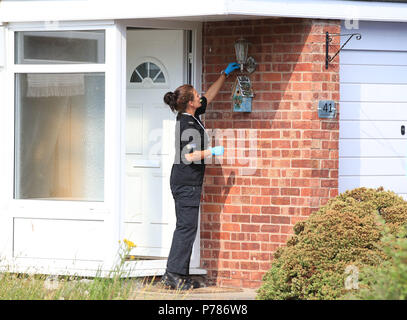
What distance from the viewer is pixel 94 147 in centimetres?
783

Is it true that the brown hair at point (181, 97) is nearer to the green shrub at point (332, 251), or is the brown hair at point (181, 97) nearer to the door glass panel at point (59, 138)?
the door glass panel at point (59, 138)

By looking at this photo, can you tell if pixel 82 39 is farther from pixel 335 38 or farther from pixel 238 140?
pixel 335 38

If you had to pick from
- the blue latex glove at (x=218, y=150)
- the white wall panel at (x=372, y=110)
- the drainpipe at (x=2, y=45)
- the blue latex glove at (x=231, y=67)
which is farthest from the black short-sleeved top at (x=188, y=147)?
the drainpipe at (x=2, y=45)

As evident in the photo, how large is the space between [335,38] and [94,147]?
9.04ft

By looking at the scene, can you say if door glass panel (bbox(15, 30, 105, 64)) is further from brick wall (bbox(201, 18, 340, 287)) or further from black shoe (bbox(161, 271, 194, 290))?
black shoe (bbox(161, 271, 194, 290))

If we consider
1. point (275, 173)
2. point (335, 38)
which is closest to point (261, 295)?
point (275, 173)

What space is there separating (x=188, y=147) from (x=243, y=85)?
2.95 ft

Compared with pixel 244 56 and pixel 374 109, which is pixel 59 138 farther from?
pixel 374 109

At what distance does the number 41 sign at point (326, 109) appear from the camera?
24.8ft

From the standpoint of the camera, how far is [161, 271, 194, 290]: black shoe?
738cm

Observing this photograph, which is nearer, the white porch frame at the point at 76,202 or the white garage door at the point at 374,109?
the white porch frame at the point at 76,202

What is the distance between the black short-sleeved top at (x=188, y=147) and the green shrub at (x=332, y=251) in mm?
1323

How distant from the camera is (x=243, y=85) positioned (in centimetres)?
766

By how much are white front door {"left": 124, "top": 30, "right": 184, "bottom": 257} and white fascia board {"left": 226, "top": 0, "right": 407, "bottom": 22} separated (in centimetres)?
114
